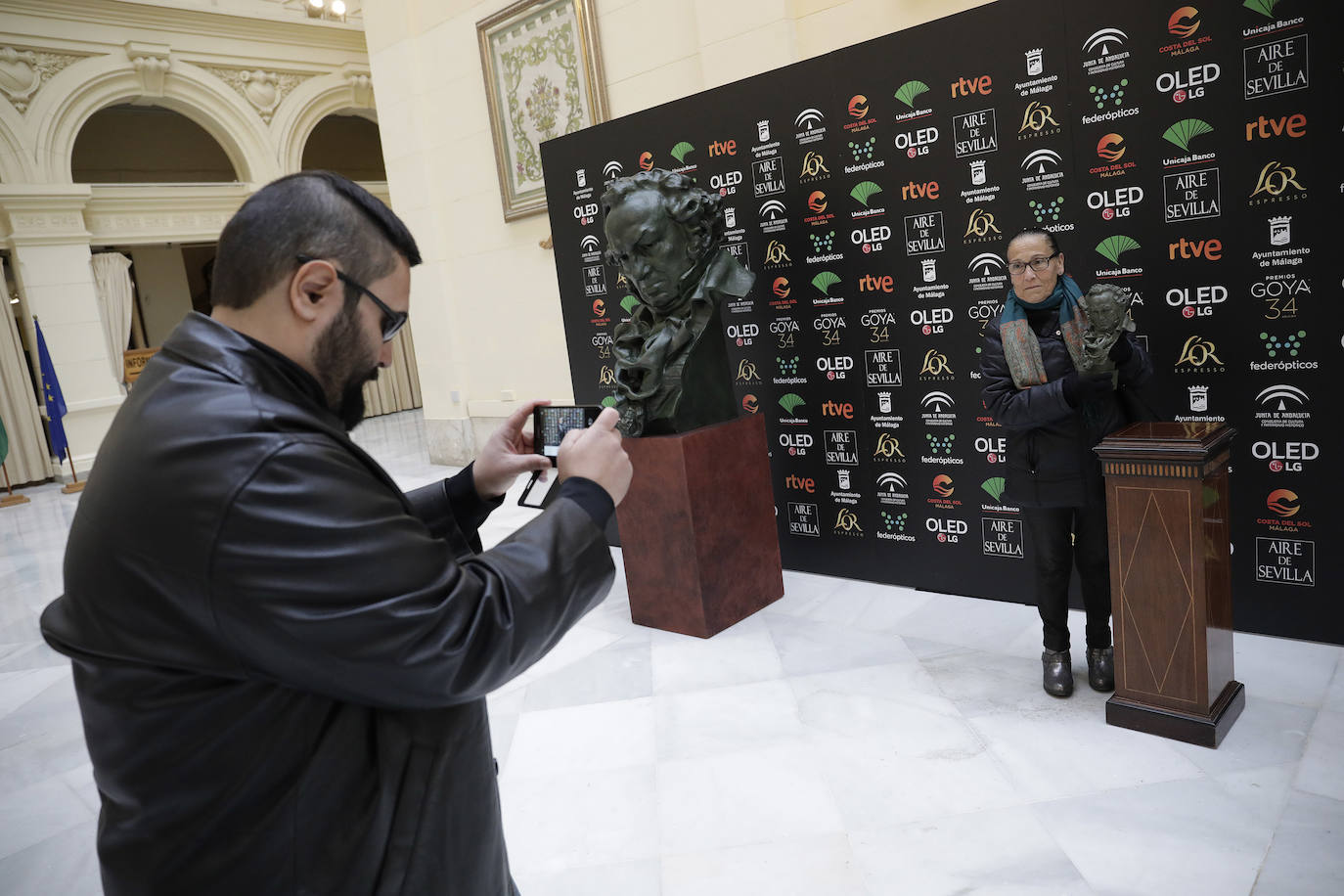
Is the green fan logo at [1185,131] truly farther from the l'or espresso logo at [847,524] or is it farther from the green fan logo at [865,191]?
the l'or espresso logo at [847,524]

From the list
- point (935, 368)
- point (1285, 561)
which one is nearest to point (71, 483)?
point (935, 368)

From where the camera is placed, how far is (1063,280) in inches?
122

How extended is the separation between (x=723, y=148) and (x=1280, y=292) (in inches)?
115

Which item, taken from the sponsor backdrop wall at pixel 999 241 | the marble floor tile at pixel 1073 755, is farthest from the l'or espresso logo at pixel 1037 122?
the marble floor tile at pixel 1073 755

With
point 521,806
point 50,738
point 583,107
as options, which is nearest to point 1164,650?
point 521,806

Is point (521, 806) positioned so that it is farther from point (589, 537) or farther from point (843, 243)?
point (843, 243)

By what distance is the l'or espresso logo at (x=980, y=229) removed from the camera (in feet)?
13.6

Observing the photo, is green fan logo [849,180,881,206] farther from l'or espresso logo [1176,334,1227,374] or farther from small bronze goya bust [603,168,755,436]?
l'or espresso logo [1176,334,1227,374]

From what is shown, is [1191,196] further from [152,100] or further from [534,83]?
[152,100]

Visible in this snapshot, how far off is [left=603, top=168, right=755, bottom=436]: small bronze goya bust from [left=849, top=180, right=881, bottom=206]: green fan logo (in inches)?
29.1

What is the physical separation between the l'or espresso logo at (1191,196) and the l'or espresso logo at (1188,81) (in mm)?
299

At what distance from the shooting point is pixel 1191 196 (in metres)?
3.61

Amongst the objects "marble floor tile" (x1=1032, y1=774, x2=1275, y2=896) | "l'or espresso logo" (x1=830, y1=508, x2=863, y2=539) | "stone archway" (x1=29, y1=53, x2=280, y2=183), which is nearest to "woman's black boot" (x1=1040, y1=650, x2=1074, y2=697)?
"marble floor tile" (x1=1032, y1=774, x2=1275, y2=896)

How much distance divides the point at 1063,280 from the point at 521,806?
2.62 metres
